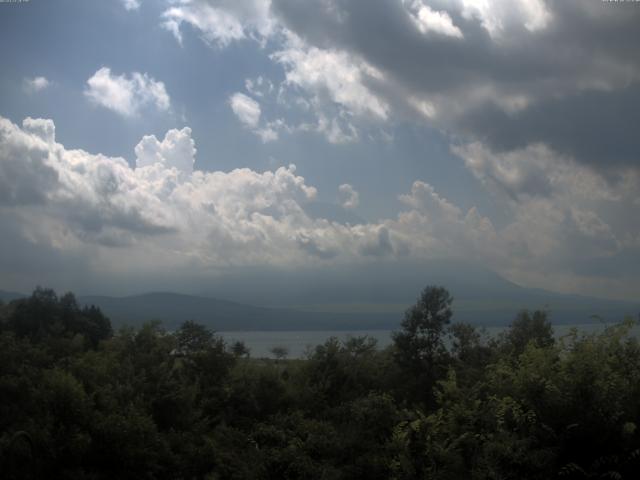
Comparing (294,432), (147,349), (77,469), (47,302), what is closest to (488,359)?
(294,432)

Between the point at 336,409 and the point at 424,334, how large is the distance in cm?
→ 1298

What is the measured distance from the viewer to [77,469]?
17172 millimetres

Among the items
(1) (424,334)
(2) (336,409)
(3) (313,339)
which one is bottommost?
(3) (313,339)

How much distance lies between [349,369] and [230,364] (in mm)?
6119

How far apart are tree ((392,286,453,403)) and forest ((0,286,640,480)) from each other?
8 centimetres

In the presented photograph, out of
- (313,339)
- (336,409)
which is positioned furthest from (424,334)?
(313,339)

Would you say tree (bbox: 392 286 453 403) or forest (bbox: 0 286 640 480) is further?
tree (bbox: 392 286 453 403)

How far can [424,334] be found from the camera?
36.3m

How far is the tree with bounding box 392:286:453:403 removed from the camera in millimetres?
35438

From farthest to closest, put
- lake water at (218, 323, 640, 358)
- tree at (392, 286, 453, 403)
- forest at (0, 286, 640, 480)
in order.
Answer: tree at (392, 286, 453, 403) < lake water at (218, 323, 640, 358) < forest at (0, 286, 640, 480)

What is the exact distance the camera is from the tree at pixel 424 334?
35438mm

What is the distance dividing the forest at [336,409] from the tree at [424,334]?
0.27 ft

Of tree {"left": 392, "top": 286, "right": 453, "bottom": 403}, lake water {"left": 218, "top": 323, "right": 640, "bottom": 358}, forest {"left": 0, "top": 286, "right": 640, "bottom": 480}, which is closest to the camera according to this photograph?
forest {"left": 0, "top": 286, "right": 640, "bottom": 480}

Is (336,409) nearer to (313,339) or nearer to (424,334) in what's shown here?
(424,334)
